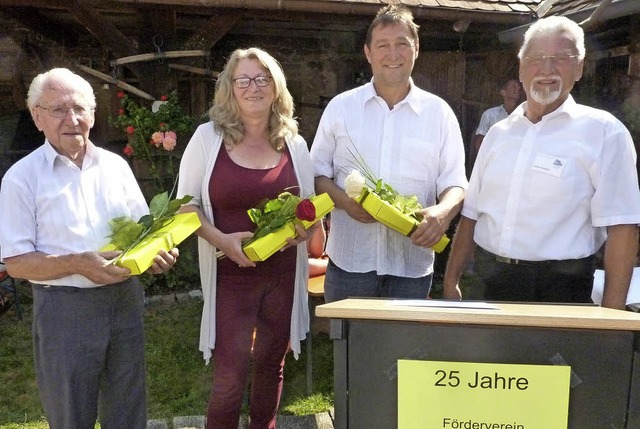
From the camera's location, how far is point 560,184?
2.03 meters

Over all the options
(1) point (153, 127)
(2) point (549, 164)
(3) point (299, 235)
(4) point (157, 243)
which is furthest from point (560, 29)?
(1) point (153, 127)

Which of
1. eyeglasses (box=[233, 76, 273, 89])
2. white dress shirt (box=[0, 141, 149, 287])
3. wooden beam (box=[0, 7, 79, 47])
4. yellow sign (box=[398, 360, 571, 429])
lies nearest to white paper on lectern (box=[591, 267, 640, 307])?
yellow sign (box=[398, 360, 571, 429])

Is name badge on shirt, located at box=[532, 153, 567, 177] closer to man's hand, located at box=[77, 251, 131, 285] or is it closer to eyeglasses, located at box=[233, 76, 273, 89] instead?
eyeglasses, located at box=[233, 76, 273, 89]

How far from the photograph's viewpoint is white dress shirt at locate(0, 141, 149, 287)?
199 cm

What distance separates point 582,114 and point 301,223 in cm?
118

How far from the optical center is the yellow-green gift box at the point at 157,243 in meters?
1.92

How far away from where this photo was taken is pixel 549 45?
2.07m

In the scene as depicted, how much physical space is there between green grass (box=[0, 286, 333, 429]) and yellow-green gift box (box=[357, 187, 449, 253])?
168cm

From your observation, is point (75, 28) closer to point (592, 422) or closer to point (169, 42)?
point (169, 42)

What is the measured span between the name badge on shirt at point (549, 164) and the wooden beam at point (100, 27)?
4.08 meters

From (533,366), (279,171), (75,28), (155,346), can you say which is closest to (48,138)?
(279,171)

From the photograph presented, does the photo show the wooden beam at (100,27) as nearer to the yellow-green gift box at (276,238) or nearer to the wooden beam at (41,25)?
the wooden beam at (41,25)

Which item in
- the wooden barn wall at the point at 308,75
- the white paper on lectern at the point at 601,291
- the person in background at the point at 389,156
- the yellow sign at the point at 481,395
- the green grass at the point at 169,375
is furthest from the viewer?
the wooden barn wall at the point at 308,75

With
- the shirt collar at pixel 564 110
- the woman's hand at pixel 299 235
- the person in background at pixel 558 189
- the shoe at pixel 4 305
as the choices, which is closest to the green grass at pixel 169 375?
the shoe at pixel 4 305
